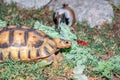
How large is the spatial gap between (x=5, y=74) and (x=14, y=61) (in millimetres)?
262

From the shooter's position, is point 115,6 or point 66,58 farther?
point 115,6

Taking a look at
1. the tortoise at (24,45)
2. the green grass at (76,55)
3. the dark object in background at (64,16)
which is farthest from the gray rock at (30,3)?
the tortoise at (24,45)

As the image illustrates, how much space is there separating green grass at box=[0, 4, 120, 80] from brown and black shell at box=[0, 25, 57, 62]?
0.55 ft

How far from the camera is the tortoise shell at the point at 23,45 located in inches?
203

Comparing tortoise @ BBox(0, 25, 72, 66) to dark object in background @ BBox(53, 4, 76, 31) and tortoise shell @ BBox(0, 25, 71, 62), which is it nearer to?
tortoise shell @ BBox(0, 25, 71, 62)

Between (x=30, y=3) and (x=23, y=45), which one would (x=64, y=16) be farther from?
(x=23, y=45)

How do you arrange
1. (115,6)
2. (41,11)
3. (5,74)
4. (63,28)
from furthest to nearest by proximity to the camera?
(115,6)
(41,11)
(63,28)
(5,74)

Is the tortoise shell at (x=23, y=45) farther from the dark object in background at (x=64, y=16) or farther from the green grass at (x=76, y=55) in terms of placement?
the dark object in background at (x=64, y=16)

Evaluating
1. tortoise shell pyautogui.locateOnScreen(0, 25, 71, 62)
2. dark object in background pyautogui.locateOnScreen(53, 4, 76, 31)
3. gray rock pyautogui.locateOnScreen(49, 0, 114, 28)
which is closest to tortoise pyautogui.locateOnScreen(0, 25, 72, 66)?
tortoise shell pyautogui.locateOnScreen(0, 25, 71, 62)

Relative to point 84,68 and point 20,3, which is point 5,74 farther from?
point 20,3

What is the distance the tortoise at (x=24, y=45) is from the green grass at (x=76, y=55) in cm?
16

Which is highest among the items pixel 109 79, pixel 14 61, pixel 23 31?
pixel 23 31

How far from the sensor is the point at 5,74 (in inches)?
202

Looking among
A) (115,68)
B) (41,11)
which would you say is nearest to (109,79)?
(115,68)
